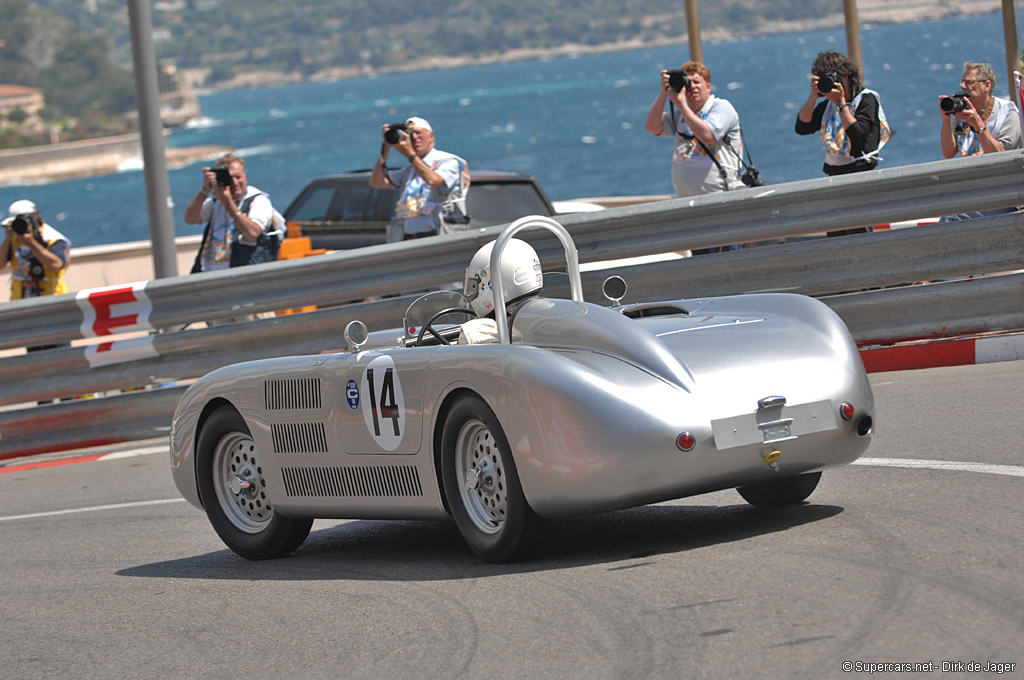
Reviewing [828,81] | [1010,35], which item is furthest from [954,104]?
[1010,35]

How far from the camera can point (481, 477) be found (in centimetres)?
543

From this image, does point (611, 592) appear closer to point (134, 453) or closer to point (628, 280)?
point (628, 280)

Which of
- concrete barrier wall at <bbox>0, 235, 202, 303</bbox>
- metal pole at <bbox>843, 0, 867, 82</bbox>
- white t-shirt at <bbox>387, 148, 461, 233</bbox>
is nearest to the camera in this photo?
white t-shirt at <bbox>387, 148, 461, 233</bbox>

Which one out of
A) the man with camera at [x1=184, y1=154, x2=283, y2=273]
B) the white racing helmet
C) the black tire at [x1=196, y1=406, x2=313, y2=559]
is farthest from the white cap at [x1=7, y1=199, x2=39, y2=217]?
the white racing helmet

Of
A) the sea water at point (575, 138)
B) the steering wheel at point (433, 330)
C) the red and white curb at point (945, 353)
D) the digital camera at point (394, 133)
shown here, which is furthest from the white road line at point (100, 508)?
the sea water at point (575, 138)

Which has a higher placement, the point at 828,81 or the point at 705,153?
the point at 828,81

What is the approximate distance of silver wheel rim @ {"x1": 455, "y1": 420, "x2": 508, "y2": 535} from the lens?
536 centimetres

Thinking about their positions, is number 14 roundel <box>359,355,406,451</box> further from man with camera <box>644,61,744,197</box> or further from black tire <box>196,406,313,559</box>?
man with camera <box>644,61,744,197</box>

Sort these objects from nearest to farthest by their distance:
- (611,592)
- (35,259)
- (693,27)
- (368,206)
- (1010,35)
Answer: (611,592) → (35,259) → (1010,35) → (693,27) → (368,206)

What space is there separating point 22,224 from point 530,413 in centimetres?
757

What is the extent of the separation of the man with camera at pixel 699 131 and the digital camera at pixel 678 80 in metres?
0.01

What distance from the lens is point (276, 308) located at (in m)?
10.2

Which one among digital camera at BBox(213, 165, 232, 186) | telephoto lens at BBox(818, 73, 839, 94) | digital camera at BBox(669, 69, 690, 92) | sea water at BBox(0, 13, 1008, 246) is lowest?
sea water at BBox(0, 13, 1008, 246)

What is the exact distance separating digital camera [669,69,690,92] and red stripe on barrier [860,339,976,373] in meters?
2.20
